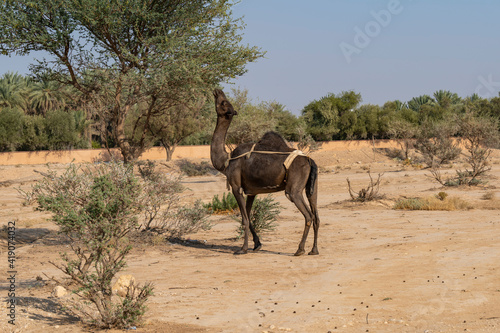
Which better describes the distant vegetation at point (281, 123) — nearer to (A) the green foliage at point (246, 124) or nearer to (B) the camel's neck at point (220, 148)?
(A) the green foliage at point (246, 124)

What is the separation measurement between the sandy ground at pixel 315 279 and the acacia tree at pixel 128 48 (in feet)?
15.0

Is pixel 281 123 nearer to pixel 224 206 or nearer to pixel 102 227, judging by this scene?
pixel 224 206

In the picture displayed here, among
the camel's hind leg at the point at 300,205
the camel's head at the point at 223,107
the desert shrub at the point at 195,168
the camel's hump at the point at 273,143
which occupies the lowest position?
the desert shrub at the point at 195,168

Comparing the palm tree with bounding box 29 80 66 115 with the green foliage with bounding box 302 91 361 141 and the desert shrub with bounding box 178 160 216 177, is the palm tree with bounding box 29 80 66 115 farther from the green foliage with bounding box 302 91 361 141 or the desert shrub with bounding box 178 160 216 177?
the green foliage with bounding box 302 91 361 141

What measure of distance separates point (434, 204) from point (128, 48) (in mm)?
10872

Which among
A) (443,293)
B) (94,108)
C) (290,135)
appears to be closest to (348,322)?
(443,293)

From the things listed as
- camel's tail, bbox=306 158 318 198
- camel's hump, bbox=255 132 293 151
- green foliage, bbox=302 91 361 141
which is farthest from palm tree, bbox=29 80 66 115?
camel's tail, bbox=306 158 318 198

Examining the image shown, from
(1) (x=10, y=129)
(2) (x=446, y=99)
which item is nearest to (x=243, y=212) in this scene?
(1) (x=10, y=129)

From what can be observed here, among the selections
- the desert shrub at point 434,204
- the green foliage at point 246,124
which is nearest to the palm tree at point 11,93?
the green foliage at point 246,124

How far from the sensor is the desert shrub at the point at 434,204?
18.2m

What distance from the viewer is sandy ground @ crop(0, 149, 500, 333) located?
269 inches

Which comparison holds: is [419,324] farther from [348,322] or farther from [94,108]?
[94,108]

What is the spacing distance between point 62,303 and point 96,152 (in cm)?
5575

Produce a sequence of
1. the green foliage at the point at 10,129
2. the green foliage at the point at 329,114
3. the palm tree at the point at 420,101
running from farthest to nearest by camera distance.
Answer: the palm tree at the point at 420,101 < the green foliage at the point at 329,114 < the green foliage at the point at 10,129
